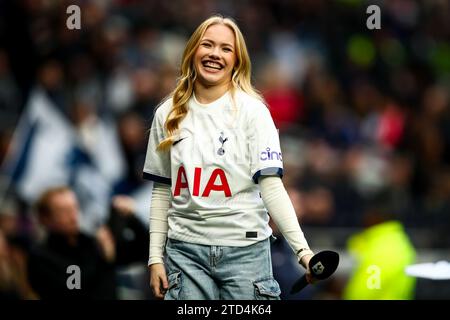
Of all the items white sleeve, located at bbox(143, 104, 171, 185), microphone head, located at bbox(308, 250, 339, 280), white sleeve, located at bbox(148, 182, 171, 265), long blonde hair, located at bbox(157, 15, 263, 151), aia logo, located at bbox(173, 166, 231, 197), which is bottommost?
microphone head, located at bbox(308, 250, 339, 280)

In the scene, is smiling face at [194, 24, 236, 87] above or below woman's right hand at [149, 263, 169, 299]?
above

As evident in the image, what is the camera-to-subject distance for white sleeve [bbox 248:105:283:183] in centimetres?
607

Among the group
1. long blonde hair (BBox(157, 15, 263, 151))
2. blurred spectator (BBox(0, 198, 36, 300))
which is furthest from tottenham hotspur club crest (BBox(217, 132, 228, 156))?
blurred spectator (BBox(0, 198, 36, 300))

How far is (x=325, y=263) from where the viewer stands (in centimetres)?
579

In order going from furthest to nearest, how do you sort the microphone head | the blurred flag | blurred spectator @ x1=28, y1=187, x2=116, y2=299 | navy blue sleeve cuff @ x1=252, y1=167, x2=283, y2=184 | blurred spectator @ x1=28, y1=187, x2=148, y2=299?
1. the blurred flag
2. blurred spectator @ x1=28, y1=187, x2=116, y2=299
3. blurred spectator @ x1=28, y1=187, x2=148, y2=299
4. navy blue sleeve cuff @ x1=252, y1=167, x2=283, y2=184
5. the microphone head

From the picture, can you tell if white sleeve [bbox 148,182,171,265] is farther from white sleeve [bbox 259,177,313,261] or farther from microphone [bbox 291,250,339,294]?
microphone [bbox 291,250,339,294]

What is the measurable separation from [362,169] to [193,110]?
7547mm

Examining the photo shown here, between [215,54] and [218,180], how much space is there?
0.55 m

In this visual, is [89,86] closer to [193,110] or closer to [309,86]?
[309,86]

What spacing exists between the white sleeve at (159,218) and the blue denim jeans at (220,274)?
→ 0.17 metres

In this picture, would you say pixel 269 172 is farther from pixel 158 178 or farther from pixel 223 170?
pixel 158 178

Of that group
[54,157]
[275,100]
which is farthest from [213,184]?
[275,100]

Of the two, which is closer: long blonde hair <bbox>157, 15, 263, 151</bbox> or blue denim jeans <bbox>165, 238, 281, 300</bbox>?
blue denim jeans <bbox>165, 238, 281, 300</bbox>

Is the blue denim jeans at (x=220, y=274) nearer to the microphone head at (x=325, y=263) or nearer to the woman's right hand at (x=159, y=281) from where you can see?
the woman's right hand at (x=159, y=281)
